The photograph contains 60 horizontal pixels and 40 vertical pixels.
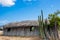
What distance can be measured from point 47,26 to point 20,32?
273 inches

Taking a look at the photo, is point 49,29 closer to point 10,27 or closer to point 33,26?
point 33,26

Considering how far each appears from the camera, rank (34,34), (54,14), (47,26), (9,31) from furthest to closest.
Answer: (9,31), (34,34), (47,26), (54,14)

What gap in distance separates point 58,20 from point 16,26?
10351mm

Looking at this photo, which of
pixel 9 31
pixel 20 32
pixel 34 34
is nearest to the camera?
pixel 34 34

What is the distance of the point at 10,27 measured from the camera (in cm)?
3669

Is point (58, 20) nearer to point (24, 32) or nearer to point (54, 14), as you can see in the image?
point (54, 14)

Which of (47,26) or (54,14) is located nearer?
(54,14)

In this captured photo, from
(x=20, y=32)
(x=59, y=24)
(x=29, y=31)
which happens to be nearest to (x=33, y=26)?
(x=29, y=31)

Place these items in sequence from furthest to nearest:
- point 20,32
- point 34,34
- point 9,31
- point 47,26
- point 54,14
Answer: point 9,31 → point 20,32 → point 34,34 → point 47,26 → point 54,14

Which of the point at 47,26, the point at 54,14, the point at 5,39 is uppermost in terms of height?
the point at 54,14

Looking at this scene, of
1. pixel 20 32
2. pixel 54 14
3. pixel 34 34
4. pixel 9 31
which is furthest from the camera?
pixel 9 31

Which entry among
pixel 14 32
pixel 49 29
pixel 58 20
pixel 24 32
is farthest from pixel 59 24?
pixel 14 32

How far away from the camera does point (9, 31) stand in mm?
37594

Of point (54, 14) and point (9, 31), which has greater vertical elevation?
point (54, 14)
